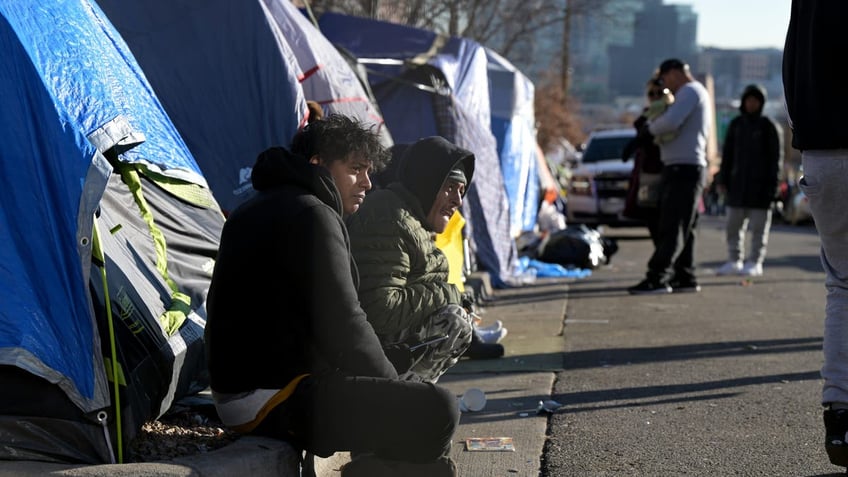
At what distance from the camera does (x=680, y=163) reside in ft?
35.0

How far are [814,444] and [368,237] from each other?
6.91 ft

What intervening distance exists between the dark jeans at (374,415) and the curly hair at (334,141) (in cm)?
79

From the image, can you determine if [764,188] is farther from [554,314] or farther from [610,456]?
[610,456]

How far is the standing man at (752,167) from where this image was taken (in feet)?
40.4

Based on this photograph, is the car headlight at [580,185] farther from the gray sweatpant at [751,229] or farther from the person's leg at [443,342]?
the person's leg at [443,342]

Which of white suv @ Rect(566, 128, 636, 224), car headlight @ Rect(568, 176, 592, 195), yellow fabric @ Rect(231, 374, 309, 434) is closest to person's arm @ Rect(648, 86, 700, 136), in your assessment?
yellow fabric @ Rect(231, 374, 309, 434)

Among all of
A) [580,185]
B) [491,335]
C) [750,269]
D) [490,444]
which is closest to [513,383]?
[491,335]

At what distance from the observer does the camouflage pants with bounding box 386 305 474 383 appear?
15.4ft

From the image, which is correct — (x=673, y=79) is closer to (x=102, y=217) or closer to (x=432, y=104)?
(x=432, y=104)

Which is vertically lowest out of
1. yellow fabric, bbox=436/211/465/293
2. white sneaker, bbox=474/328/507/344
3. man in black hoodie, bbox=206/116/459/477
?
white sneaker, bbox=474/328/507/344

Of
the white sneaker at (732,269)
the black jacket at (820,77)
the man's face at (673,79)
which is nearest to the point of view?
the black jacket at (820,77)

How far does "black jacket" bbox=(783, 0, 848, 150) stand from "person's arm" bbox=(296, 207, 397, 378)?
1818 mm

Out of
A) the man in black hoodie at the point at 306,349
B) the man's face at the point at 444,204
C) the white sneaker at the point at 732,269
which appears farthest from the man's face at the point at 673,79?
the man in black hoodie at the point at 306,349

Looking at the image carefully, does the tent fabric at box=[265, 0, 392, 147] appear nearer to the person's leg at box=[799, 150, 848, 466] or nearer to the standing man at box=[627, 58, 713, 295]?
the standing man at box=[627, 58, 713, 295]
